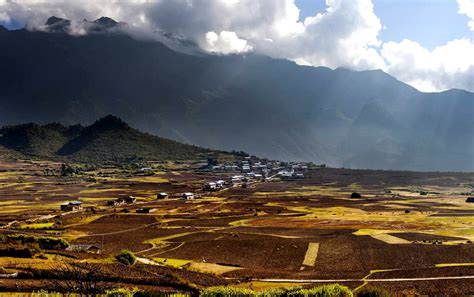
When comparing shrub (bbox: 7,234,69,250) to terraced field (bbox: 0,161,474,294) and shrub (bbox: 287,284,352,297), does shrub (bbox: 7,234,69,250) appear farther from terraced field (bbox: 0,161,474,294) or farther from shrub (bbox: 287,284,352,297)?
shrub (bbox: 287,284,352,297)

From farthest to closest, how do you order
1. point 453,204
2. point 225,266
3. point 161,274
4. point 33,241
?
1. point 453,204
2. point 33,241
3. point 225,266
4. point 161,274

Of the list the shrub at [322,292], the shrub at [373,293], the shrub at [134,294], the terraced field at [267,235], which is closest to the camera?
the shrub at [134,294]

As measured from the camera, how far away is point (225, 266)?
58.8 m

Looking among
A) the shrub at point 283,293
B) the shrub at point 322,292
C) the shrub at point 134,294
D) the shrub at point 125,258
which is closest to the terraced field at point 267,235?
the shrub at point 125,258

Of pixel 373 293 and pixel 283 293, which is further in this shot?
pixel 373 293

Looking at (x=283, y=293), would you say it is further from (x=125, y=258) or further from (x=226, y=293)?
(x=125, y=258)

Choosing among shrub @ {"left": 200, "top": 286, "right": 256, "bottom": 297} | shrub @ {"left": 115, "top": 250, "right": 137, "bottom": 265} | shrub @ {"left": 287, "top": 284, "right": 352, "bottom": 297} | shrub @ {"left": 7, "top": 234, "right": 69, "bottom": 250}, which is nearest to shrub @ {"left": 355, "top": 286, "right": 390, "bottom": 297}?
shrub @ {"left": 287, "top": 284, "right": 352, "bottom": 297}

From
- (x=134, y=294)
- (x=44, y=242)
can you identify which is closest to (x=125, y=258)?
(x=134, y=294)

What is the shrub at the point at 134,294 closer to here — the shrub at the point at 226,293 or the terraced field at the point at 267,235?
the shrub at the point at 226,293

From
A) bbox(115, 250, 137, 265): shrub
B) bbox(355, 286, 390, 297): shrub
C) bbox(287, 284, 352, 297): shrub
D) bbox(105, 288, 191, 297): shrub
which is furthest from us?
bbox(115, 250, 137, 265): shrub

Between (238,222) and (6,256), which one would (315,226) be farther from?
(6,256)

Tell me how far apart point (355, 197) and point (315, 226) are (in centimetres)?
6788

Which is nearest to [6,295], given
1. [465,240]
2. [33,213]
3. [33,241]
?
[33,241]

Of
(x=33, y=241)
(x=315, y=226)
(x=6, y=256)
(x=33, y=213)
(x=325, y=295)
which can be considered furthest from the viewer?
A: (x=33, y=213)
